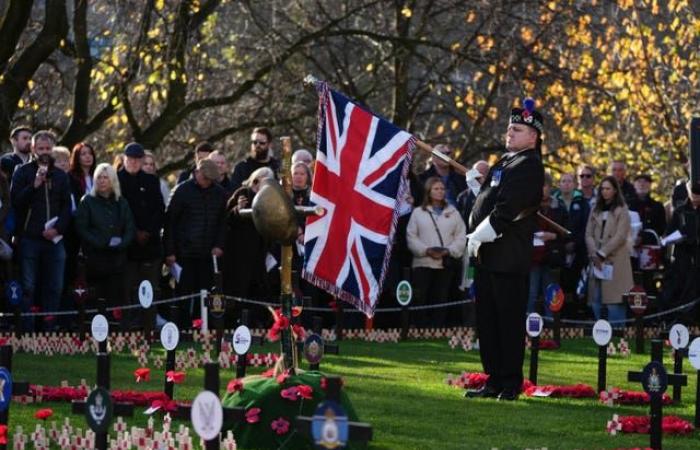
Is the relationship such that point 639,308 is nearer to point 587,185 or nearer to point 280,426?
point 587,185

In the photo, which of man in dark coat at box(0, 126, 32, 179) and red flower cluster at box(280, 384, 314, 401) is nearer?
red flower cluster at box(280, 384, 314, 401)

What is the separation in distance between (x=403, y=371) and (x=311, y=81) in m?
5.18

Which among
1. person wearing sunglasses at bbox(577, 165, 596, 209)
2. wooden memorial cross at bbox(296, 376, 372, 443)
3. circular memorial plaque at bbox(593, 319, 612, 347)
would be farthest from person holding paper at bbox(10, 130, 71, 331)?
wooden memorial cross at bbox(296, 376, 372, 443)

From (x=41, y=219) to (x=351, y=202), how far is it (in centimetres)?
731

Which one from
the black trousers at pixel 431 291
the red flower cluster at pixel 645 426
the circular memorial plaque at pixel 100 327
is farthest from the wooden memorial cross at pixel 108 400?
the black trousers at pixel 431 291

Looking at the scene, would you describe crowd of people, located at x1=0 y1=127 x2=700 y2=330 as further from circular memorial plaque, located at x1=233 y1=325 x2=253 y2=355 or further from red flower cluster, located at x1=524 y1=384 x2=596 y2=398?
circular memorial plaque, located at x1=233 y1=325 x2=253 y2=355

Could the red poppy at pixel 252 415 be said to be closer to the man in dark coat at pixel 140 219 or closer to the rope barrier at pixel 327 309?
→ the rope barrier at pixel 327 309

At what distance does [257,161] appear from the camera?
2253cm

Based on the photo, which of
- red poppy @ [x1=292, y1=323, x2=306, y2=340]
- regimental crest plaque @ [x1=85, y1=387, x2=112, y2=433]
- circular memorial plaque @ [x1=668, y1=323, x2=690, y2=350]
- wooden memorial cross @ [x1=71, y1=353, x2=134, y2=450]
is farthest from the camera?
circular memorial plaque @ [x1=668, y1=323, x2=690, y2=350]

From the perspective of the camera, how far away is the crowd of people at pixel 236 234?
2069 cm

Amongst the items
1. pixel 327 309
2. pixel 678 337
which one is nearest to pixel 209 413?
pixel 678 337

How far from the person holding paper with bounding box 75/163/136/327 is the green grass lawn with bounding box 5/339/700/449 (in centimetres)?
236

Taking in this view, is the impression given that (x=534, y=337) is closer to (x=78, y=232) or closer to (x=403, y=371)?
(x=403, y=371)

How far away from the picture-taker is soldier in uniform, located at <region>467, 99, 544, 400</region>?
1505 cm
